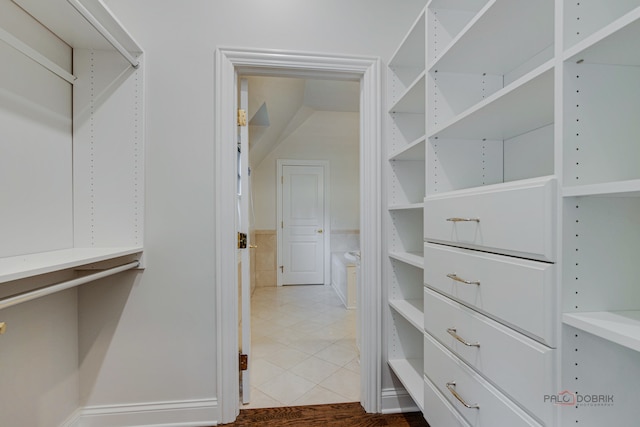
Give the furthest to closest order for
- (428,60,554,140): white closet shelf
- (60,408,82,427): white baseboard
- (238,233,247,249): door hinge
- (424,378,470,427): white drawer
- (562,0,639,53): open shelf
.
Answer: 1. (238,233,247,249): door hinge
2. (60,408,82,427): white baseboard
3. (424,378,470,427): white drawer
4. (428,60,554,140): white closet shelf
5. (562,0,639,53): open shelf

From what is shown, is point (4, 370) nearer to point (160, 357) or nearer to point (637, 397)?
point (160, 357)

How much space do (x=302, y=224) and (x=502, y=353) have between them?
400 cm

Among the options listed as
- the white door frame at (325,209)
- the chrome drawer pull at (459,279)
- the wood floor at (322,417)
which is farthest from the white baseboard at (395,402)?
the white door frame at (325,209)

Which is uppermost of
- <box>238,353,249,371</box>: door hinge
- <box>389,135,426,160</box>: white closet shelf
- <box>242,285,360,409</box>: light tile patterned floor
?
<box>389,135,426,160</box>: white closet shelf

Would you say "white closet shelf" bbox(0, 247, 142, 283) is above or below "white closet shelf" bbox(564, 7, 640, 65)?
below

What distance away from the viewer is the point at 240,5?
1562 mm

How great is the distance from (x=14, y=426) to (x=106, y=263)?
0.68 metres

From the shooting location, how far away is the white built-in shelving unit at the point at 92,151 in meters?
1.25

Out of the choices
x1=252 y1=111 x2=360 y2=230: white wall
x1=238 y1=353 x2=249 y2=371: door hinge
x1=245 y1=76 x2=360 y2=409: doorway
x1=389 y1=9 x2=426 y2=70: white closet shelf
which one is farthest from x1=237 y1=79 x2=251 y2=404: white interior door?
x1=252 y1=111 x2=360 y2=230: white wall

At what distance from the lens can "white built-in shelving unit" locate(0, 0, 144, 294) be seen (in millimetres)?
1246

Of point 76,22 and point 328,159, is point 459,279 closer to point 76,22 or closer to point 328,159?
point 76,22

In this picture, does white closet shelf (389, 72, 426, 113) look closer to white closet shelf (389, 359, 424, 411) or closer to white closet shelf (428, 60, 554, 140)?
white closet shelf (428, 60, 554, 140)

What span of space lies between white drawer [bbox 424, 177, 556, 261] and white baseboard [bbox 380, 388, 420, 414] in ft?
3.57

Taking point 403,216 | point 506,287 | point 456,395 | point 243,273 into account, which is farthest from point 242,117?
point 456,395
